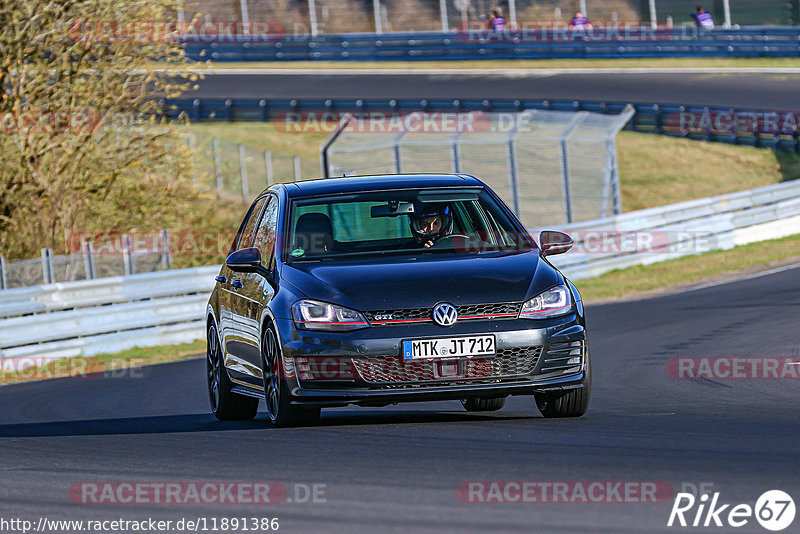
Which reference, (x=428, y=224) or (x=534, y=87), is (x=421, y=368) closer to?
(x=428, y=224)

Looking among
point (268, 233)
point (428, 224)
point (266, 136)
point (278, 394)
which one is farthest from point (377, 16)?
point (278, 394)

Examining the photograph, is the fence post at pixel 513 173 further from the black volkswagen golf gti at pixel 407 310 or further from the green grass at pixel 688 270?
the black volkswagen golf gti at pixel 407 310

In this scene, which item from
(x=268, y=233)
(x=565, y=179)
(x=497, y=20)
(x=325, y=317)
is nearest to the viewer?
(x=325, y=317)

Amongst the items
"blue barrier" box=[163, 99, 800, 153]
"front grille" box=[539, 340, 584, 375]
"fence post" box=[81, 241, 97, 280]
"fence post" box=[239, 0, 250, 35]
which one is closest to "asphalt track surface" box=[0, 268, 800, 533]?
"front grille" box=[539, 340, 584, 375]

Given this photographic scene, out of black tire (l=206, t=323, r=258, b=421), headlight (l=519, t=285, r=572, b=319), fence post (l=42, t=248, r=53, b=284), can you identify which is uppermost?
headlight (l=519, t=285, r=572, b=319)

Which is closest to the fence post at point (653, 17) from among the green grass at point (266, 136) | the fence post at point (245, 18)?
the green grass at point (266, 136)

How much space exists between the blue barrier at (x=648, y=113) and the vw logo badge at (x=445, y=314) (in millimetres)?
28232

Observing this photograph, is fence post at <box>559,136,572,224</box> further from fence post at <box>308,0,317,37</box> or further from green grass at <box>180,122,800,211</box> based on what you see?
fence post at <box>308,0,317,37</box>

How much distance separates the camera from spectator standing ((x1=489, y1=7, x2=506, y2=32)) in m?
47.2

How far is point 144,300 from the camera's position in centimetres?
2012

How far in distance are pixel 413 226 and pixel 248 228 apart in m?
1.82

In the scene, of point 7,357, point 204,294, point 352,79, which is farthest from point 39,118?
point 352,79

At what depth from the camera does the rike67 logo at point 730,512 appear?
213 inches

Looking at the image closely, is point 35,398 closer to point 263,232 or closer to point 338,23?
point 263,232
